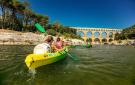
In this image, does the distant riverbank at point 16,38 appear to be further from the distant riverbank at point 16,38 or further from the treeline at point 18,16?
the treeline at point 18,16

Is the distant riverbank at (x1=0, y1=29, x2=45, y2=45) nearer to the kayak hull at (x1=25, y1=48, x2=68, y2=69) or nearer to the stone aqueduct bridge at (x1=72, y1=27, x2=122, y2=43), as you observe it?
the kayak hull at (x1=25, y1=48, x2=68, y2=69)

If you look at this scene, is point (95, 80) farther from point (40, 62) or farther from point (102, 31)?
point (102, 31)

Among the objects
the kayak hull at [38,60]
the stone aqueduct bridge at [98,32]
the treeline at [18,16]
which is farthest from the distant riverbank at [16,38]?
the stone aqueduct bridge at [98,32]

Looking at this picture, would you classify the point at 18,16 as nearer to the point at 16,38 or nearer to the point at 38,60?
the point at 16,38

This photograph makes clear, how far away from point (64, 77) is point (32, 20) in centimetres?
7382

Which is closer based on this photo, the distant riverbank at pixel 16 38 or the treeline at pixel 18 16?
the distant riverbank at pixel 16 38

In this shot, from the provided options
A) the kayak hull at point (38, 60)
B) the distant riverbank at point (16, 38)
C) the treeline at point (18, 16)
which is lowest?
the kayak hull at point (38, 60)

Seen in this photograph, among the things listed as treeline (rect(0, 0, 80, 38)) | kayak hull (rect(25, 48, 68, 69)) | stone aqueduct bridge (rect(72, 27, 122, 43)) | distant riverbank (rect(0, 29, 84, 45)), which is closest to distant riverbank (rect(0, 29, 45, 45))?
distant riverbank (rect(0, 29, 84, 45))

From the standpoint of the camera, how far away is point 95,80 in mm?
9156

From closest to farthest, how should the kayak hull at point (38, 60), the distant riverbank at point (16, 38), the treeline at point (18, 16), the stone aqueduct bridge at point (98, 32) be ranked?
1. the kayak hull at point (38, 60)
2. the distant riverbank at point (16, 38)
3. the treeline at point (18, 16)
4. the stone aqueduct bridge at point (98, 32)

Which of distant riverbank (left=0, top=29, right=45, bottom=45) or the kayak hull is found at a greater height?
distant riverbank (left=0, top=29, right=45, bottom=45)

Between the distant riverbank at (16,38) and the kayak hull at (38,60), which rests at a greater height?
the distant riverbank at (16,38)

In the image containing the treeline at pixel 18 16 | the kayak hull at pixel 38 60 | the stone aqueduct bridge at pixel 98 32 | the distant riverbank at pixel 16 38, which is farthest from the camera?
the stone aqueduct bridge at pixel 98 32

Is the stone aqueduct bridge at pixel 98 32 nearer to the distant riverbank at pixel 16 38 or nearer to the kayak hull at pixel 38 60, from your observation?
the distant riverbank at pixel 16 38
